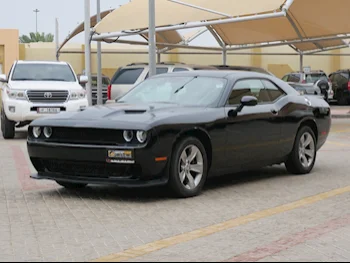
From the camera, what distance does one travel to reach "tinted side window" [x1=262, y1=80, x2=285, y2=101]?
37.2 feet

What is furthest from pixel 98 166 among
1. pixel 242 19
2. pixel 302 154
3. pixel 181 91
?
pixel 242 19

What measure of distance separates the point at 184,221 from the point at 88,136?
1.81 metres

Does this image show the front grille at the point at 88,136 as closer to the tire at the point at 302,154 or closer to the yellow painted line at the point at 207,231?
the yellow painted line at the point at 207,231

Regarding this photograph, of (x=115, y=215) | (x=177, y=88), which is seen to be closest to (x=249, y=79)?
(x=177, y=88)

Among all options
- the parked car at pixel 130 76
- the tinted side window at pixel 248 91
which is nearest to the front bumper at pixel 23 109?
the parked car at pixel 130 76

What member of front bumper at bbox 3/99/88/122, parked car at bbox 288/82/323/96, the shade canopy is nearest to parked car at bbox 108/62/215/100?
the shade canopy

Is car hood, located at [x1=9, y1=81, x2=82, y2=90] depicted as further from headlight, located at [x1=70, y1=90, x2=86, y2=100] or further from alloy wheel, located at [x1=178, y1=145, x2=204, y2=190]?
alloy wheel, located at [x1=178, y1=145, x2=204, y2=190]

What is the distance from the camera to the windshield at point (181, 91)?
1027 cm

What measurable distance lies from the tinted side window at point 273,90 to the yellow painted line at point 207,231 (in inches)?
76.0

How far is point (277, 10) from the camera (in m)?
22.5

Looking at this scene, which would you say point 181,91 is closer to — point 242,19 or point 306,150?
point 306,150

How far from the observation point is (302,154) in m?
11.7

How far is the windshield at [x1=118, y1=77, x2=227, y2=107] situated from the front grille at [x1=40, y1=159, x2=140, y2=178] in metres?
1.53

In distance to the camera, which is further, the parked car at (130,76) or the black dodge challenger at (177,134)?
the parked car at (130,76)
